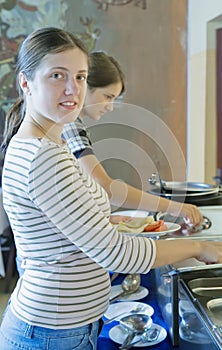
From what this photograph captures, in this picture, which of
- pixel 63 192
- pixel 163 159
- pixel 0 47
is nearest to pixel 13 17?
pixel 0 47

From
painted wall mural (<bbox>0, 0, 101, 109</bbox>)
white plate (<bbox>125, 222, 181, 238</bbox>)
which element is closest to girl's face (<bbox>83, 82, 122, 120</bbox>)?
white plate (<bbox>125, 222, 181, 238</bbox>)

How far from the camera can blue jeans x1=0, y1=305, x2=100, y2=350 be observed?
0.60 meters

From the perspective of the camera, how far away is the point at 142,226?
885 millimetres

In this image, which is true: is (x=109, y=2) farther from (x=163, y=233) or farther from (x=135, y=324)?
(x=135, y=324)

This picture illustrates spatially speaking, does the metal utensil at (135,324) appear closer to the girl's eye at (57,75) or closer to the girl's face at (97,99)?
the girl's eye at (57,75)

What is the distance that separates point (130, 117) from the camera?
233cm

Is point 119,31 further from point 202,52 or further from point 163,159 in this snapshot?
point 163,159

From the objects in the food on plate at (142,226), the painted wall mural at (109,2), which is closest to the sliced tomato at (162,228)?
the food on plate at (142,226)

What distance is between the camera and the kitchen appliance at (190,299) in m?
0.58

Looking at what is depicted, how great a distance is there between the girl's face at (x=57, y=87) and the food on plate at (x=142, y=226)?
36cm

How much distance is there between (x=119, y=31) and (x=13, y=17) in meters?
0.61

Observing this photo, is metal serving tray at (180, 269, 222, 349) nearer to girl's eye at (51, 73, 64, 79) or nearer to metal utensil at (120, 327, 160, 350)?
metal utensil at (120, 327, 160, 350)

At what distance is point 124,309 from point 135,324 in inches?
3.8

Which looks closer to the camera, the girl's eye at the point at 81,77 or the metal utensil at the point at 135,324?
the girl's eye at the point at 81,77
